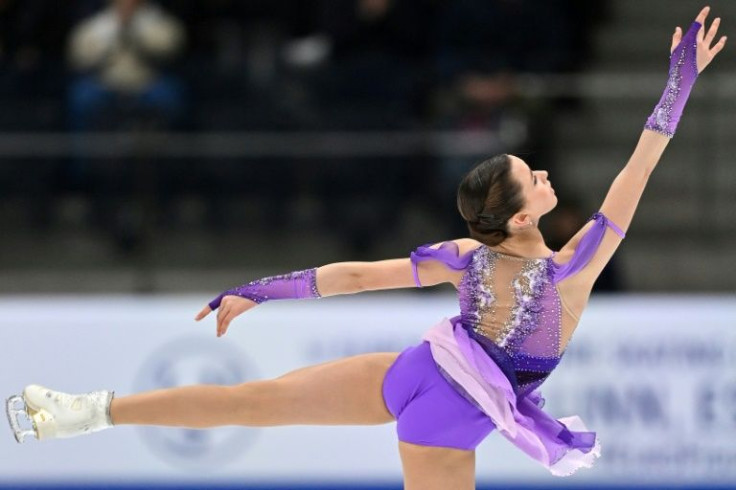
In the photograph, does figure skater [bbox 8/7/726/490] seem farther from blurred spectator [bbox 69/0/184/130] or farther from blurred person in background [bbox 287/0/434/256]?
blurred spectator [bbox 69/0/184/130]

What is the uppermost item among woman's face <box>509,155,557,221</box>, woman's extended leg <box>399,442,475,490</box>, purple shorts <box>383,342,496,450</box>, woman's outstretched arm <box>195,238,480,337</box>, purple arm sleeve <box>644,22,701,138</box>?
purple arm sleeve <box>644,22,701,138</box>

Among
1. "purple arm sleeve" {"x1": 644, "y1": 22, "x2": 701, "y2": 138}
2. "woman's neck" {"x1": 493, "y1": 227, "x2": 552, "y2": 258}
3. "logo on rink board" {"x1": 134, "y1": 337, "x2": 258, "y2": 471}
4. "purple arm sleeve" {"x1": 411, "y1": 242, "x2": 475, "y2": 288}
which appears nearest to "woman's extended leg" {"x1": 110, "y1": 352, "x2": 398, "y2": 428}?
"purple arm sleeve" {"x1": 411, "y1": 242, "x2": 475, "y2": 288}

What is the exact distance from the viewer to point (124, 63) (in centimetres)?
713

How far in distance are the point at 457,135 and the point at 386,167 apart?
1.28 feet

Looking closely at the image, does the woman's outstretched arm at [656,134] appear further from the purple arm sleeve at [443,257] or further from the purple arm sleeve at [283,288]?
the purple arm sleeve at [283,288]

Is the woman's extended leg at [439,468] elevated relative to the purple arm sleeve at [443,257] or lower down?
lower down

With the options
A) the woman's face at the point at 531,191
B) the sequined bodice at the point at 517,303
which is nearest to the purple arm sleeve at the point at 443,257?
the sequined bodice at the point at 517,303

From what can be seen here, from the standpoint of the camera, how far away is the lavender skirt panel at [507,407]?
3.83 meters

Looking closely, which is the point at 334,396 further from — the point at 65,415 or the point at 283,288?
the point at 65,415

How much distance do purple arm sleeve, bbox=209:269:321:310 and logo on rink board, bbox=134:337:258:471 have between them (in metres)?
2.15

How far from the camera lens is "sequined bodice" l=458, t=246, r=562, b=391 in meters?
3.88

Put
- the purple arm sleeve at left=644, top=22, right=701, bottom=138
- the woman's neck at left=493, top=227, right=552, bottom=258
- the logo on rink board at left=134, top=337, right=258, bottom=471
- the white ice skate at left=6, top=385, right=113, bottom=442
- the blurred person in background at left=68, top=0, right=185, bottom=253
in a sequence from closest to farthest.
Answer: the purple arm sleeve at left=644, top=22, right=701, bottom=138, the woman's neck at left=493, top=227, right=552, bottom=258, the white ice skate at left=6, top=385, right=113, bottom=442, the logo on rink board at left=134, top=337, right=258, bottom=471, the blurred person in background at left=68, top=0, right=185, bottom=253

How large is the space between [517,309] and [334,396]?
62cm

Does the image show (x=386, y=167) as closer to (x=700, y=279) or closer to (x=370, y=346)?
(x=370, y=346)
